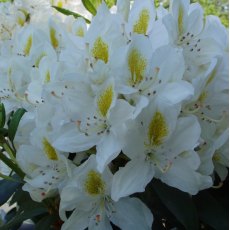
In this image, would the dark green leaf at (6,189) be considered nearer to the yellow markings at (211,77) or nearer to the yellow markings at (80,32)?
the yellow markings at (80,32)

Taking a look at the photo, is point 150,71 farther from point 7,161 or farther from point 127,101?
point 7,161

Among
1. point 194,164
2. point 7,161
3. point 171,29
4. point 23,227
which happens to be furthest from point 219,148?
point 23,227

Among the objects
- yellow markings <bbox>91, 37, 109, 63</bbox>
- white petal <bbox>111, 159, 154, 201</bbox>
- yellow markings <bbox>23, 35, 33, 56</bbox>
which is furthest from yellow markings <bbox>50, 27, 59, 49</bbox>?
white petal <bbox>111, 159, 154, 201</bbox>

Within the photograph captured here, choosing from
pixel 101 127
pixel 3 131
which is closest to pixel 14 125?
pixel 3 131

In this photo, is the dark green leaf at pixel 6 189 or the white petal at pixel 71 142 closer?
the white petal at pixel 71 142

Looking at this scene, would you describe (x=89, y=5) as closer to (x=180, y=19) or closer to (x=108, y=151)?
(x=180, y=19)

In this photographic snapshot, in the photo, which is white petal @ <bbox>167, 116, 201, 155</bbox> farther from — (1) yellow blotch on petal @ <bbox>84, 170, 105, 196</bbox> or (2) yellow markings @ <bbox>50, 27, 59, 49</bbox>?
(2) yellow markings @ <bbox>50, 27, 59, 49</bbox>

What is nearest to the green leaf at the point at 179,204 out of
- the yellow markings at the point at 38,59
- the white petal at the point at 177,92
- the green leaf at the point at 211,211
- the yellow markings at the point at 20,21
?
the green leaf at the point at 211,211
